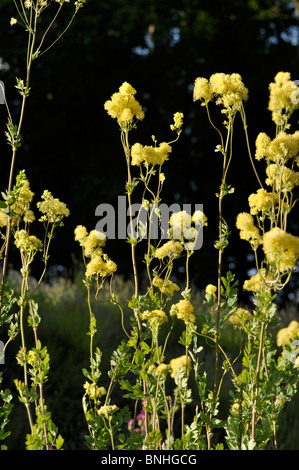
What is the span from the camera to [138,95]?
40.4 ft

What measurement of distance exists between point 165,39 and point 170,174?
10.0 ft

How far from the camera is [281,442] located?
4.88 meters

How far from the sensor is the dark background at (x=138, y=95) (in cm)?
1181

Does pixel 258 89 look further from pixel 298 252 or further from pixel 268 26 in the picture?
pixel 298 252

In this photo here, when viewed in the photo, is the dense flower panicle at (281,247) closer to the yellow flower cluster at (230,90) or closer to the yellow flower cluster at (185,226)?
the yellow flower cluster at (185,226)

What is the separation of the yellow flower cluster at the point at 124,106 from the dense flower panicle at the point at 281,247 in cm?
81

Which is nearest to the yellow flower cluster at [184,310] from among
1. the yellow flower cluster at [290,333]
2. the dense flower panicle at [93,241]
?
the dense flower panicle at [93,241]

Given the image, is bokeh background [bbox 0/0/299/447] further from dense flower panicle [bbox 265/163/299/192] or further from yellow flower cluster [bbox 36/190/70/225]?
dense flower panicle [bbox 265/163/299/192]

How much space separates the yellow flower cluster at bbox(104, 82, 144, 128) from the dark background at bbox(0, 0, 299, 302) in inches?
359

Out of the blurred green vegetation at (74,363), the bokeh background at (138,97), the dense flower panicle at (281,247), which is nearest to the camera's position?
the dense flower panicle at (281,247)

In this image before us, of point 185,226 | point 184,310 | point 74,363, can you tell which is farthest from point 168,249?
point 74,363

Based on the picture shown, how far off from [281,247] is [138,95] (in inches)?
431

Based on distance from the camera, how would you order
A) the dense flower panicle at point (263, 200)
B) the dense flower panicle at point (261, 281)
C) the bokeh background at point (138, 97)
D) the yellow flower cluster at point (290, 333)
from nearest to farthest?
the dense flower panicle at point (261, 281)
the dense flower panicle at point (263, 200)
the yellow flower cluster at point (290, 333)
the bokeh background at point (138, 97)

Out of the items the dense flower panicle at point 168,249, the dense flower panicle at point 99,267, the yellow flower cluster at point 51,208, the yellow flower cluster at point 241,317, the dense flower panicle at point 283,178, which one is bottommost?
the yellow flower cluster at point 241,317
